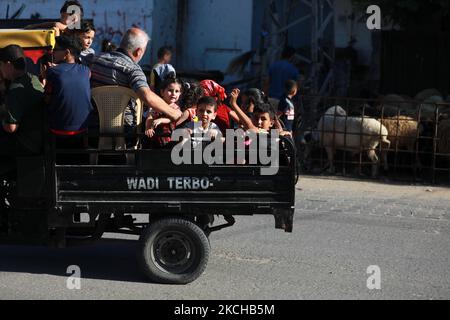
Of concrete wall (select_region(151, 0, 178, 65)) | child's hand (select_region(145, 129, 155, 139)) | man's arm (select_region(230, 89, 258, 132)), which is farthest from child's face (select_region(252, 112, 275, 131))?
concrete wall (select_region(151, 0, 178, 65))

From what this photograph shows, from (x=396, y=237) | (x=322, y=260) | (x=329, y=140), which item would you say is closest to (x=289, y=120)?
(x=329, y=140)

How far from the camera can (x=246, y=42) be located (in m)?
19.3

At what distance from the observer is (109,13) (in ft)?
62.0

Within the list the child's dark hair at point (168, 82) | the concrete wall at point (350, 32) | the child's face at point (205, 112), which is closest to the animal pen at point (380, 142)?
the concrete wall at point (350, 32)

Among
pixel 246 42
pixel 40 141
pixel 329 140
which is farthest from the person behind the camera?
pixel 246 42

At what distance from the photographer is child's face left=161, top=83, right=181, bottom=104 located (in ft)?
23.2

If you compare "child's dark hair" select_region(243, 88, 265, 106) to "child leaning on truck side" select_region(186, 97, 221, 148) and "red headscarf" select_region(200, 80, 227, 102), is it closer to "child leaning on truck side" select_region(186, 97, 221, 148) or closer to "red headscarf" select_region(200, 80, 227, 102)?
"red headscarf" select_region(200, 80, 227, 102)

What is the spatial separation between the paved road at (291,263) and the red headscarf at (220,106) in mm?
1256

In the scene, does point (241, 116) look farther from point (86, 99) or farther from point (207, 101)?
point (86, 99)

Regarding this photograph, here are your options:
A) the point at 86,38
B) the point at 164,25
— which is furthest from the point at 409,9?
the point at 86,38

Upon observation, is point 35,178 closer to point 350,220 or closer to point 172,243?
point 172,243

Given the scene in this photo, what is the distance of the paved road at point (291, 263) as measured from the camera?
6.48m

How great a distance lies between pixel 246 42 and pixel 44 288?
44.5 ft

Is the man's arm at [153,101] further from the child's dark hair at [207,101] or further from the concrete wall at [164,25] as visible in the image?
the concrete wall at [164,25]
